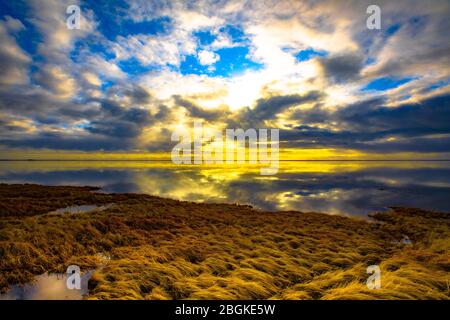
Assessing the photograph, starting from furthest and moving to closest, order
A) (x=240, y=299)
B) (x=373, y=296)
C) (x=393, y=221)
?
(x=393, y=221) → (x=240, y=299) → (x=373, y=296)

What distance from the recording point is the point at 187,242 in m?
11.8

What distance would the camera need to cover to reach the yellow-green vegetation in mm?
6660

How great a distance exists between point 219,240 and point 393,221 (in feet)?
52.3

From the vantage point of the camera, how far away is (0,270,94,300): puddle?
664 cm

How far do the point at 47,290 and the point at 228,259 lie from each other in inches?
238

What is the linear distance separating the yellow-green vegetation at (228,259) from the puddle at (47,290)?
34cm

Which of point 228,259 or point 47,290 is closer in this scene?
point 47,290

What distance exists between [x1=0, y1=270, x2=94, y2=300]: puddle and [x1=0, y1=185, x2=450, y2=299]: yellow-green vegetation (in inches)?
13.3

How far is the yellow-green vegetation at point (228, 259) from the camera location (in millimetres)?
6660

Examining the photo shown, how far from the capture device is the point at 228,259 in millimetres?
9477

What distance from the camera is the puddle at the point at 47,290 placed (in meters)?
6.64
